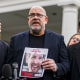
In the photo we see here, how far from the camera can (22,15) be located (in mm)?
14664

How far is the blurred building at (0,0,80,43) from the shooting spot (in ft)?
31.8

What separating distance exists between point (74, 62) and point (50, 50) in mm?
398

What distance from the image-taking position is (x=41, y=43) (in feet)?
9.48

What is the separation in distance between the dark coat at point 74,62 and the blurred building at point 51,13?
6.56 m

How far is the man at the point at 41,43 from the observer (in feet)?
9.16

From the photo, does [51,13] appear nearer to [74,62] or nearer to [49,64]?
[74,62]

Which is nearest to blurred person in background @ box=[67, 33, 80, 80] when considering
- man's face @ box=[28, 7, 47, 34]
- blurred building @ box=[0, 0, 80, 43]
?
man's face @ box=[28, 7, 47, 34]

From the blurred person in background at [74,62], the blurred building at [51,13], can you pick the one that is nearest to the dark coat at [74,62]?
the blurred person in background at [74,62]

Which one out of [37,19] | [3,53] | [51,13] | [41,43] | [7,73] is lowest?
[7,73]

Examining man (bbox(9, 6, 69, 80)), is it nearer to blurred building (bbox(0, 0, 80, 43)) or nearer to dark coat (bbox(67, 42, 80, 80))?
dark coat (bbox(67, 42, 80, 80))

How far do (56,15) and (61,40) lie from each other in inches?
456

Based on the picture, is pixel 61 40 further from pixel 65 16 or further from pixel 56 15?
pixel 56 15

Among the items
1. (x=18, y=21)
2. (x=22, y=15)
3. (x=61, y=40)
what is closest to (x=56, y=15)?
(x=22, y=15)

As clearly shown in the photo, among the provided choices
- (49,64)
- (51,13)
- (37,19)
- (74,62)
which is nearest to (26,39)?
(37,19)
